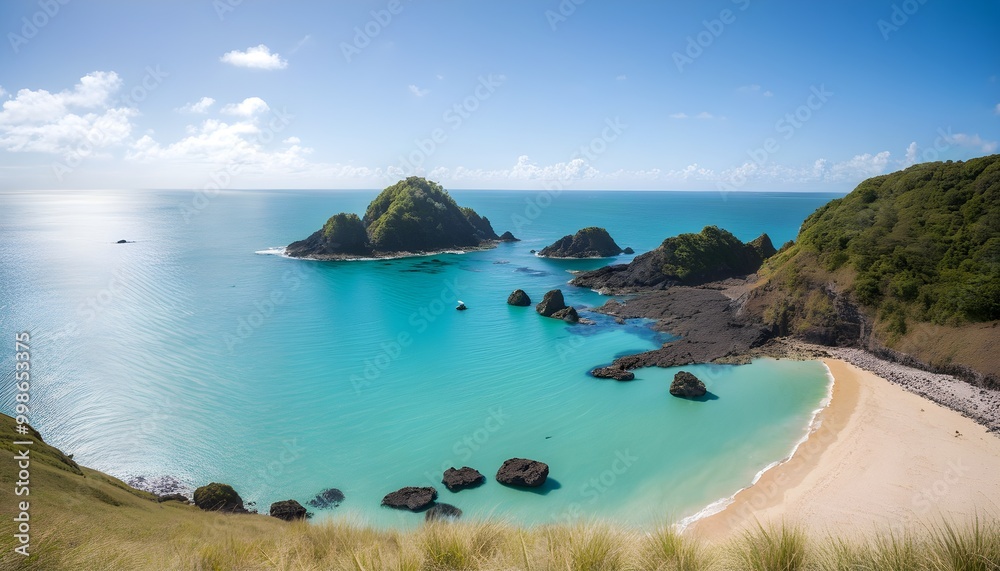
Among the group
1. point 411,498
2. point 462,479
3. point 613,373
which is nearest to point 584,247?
point 613,373

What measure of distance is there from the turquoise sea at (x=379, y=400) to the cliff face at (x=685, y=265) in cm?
491

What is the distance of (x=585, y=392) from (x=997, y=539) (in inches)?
806

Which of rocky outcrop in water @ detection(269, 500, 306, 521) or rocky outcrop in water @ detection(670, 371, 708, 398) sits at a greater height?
rocky outcrop in water @ detection(670, 371, 708, 398)

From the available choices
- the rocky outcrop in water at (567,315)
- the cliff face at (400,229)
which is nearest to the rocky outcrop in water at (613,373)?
the rocky outcrop in water at (567,315)

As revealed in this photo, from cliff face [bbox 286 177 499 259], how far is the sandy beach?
65.2 meters

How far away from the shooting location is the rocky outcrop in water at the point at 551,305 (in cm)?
4294

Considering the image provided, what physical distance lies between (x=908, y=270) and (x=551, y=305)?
24510mm

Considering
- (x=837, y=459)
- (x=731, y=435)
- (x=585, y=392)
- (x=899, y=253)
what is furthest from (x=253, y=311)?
(x=899, y=253)

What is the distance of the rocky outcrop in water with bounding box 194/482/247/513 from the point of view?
53.8 feet

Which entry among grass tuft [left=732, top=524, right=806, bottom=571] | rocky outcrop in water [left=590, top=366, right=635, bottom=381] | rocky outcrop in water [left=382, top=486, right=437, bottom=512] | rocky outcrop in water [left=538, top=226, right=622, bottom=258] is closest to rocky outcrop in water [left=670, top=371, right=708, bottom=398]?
rocky outcrop in water [left=590, top=366, right=635, bottom=381]

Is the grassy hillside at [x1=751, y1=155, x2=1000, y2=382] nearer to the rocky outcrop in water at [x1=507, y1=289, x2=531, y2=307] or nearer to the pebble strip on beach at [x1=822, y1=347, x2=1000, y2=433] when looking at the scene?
the pebble strip on beach at [x1=822, y1=347, x2=1000, y2=433]

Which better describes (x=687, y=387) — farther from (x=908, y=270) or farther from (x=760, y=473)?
(x=908, y=270)

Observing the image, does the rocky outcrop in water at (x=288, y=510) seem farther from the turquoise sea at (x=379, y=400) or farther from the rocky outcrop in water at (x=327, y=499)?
the turquoise sea at (x=379, y=400)

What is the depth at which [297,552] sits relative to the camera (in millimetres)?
7824
